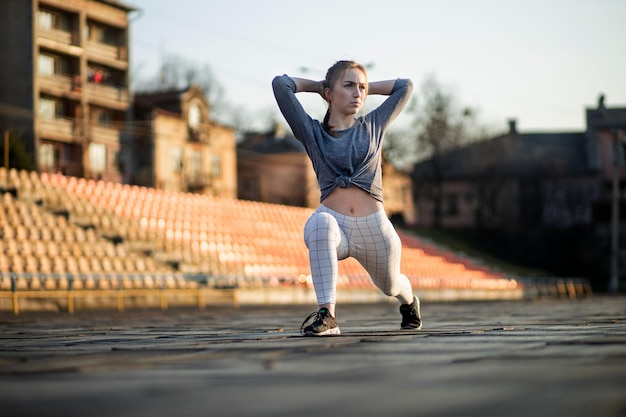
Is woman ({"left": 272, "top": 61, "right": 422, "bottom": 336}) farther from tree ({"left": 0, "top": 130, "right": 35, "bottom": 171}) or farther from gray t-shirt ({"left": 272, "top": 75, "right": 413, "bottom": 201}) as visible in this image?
tree ({"left": 0, "top": 130, "right": 35, "bottom": 171})

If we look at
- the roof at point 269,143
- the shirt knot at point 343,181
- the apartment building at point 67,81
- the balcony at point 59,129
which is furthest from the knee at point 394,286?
the roof at point 269,143

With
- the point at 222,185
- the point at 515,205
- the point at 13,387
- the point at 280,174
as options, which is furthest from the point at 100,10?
the point at 13,387

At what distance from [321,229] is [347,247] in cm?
26

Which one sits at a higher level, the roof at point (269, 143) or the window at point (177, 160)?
the roof at point (269, 143)

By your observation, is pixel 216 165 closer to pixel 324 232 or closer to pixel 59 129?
pixel 59 129

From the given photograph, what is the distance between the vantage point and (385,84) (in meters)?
6.67

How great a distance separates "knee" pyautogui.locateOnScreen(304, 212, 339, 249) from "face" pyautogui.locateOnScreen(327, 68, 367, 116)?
69 cm

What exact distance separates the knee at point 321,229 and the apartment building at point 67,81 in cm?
3887

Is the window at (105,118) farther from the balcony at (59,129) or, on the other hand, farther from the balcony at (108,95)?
the balcony at (59,129)

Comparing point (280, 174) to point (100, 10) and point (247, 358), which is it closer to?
point (100, 10)

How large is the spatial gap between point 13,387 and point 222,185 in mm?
53589

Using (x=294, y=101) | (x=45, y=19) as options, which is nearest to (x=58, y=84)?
(x=45, y=19)

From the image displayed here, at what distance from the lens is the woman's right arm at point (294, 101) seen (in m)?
6.14

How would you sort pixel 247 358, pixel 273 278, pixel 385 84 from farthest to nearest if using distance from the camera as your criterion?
pixel 273 278 < pixel 385 84 < pixel 247 358
